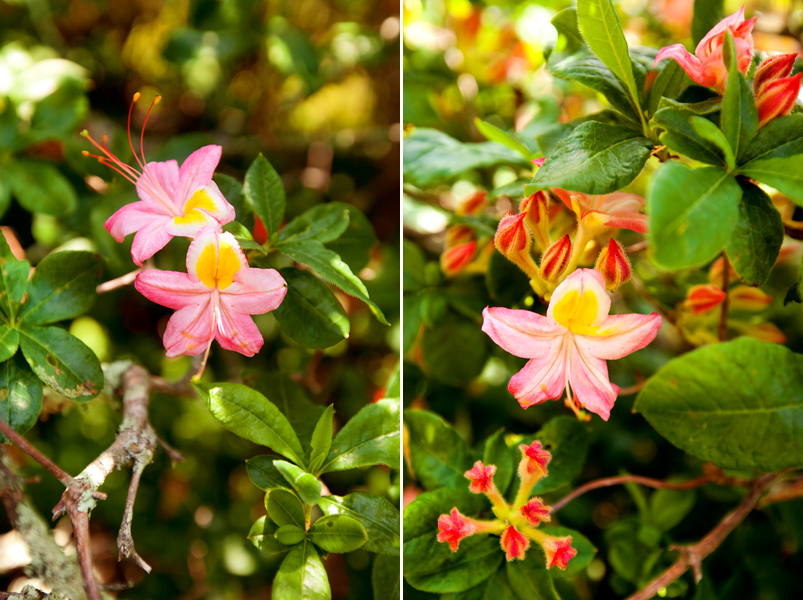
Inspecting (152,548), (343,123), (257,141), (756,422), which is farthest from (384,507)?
(343,123)

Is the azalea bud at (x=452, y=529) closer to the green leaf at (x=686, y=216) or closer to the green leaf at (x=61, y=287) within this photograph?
the green leaf at (x=686, y=216)

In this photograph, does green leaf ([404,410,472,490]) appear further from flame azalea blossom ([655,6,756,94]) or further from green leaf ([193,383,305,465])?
flame azalea blossom ([655,6,756,94])

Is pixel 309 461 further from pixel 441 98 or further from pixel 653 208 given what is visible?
pixel 441 98

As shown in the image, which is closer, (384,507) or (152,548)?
(384,507)

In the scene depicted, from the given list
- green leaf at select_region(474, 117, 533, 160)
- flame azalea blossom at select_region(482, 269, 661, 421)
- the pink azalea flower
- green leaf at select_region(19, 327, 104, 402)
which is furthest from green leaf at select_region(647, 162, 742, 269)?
green leaf at select_region(19, 327, 104, 402)

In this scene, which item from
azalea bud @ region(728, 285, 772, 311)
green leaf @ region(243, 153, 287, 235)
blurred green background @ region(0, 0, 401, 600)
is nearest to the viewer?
green leaf @ region(243, 153, 287, 235)

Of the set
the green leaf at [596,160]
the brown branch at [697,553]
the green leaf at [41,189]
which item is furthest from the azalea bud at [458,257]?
the green leaf at [41,189]
